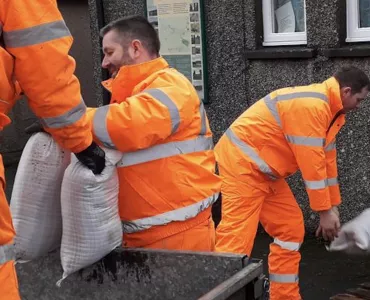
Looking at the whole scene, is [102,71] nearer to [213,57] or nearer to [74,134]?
[213,57]

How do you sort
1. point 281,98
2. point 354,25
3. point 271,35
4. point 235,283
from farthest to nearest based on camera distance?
point 271,35
point 354,25
point 281,98
point 235,283

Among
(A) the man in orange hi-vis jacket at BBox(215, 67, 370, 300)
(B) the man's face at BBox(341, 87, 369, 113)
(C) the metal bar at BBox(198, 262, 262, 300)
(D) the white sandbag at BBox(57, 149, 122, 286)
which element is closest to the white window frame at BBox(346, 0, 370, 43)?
(A) the man in orange hi-vis jacket at BBox(215, 67, 370, 300)

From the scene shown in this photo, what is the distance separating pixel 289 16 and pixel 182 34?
119cm

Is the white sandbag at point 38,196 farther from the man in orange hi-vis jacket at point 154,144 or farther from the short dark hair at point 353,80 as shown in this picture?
the short dark hair at point 353,80

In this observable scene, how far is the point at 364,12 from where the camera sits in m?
6.99

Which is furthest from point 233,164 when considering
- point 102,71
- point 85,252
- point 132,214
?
point 102,71

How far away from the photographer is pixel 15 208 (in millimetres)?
3426

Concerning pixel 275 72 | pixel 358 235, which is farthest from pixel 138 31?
pixel 275 72

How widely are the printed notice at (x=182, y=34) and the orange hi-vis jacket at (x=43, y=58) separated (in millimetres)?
5270

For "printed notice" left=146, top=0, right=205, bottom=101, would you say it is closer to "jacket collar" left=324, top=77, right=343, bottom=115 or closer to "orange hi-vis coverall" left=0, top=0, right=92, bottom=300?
"jacket collar" left=324, top=77, right=343, bottom=115

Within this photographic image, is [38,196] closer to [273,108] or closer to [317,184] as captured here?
[317,184]

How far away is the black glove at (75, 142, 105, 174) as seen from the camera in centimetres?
313

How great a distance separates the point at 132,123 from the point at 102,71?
18.9 ft

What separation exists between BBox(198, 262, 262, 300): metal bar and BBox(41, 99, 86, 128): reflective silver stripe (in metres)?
0.77
